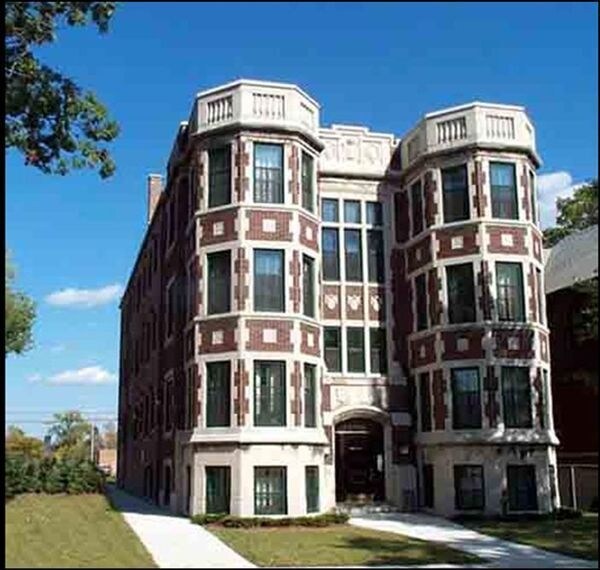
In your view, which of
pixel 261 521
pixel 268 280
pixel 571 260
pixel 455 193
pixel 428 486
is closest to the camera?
pixel 261 521

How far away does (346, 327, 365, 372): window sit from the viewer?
26266 millimetres

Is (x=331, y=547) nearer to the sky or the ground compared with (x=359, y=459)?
nearer to the ground

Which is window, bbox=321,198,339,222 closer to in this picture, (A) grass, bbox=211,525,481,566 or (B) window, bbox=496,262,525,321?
(B) window, bbox=496,262,525,321

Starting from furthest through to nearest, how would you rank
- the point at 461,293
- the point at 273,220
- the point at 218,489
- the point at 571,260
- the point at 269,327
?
1. the point at 571,260
2. the point at 461,293
3. the point at 273,220
4. the point at 269,327
5. the point at 218,489

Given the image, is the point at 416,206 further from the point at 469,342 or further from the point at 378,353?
the point at 469,342

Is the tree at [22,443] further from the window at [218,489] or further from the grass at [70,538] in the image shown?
the window at [218,489]

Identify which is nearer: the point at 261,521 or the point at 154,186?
the point at 261,521

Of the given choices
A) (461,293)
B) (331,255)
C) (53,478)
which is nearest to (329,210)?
(331,255)

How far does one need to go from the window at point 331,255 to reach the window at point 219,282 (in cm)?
439

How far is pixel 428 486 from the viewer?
24.9 m

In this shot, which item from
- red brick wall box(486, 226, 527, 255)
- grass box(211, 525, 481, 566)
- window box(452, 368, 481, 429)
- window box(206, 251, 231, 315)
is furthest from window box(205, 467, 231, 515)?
red brick wall box(486, 226, 527, 255)

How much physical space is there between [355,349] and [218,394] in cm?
562

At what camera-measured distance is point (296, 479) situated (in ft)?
70.8

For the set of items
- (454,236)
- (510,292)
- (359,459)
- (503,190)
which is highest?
(503,190)
